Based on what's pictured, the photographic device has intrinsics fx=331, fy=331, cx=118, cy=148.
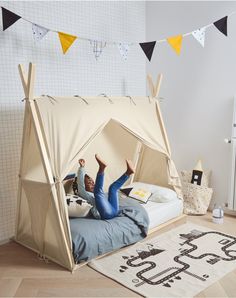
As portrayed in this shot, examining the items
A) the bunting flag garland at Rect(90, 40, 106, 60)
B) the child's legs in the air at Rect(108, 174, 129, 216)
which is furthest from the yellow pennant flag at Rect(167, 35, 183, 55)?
the child's legs in the air at Rect(108, 174, 129, 216)

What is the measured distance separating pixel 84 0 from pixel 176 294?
296 cm

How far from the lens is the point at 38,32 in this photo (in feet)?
9.63

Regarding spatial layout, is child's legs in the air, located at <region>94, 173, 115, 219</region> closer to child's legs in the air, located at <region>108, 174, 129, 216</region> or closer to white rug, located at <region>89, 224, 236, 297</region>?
child's legs in the air, located at <region>108, 174, 129, 216</region>

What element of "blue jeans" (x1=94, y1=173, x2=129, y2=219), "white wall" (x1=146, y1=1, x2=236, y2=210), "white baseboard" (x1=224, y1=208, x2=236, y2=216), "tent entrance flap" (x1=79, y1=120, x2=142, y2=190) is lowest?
"white baseboard" (x1=224, y1=208, x2=236, y2=216)

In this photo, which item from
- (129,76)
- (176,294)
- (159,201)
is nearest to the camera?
(176,294)

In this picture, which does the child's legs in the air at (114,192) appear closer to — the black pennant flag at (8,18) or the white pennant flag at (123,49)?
the white pennant flag at (123,49)

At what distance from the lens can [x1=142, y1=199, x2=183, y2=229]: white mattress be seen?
3.19 metres

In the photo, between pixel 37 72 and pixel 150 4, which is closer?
pixel 37 72

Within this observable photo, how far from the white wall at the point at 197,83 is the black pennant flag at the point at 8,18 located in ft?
6.31

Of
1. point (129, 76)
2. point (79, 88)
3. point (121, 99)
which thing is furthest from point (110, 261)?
point (129, 76)

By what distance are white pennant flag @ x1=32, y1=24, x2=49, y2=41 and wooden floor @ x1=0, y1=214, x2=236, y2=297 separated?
1.91 metres

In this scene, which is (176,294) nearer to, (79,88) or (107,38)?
(79,88)

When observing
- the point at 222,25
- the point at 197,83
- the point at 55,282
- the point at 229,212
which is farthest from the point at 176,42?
the point at 55,282

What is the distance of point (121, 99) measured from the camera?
10.6 ft
